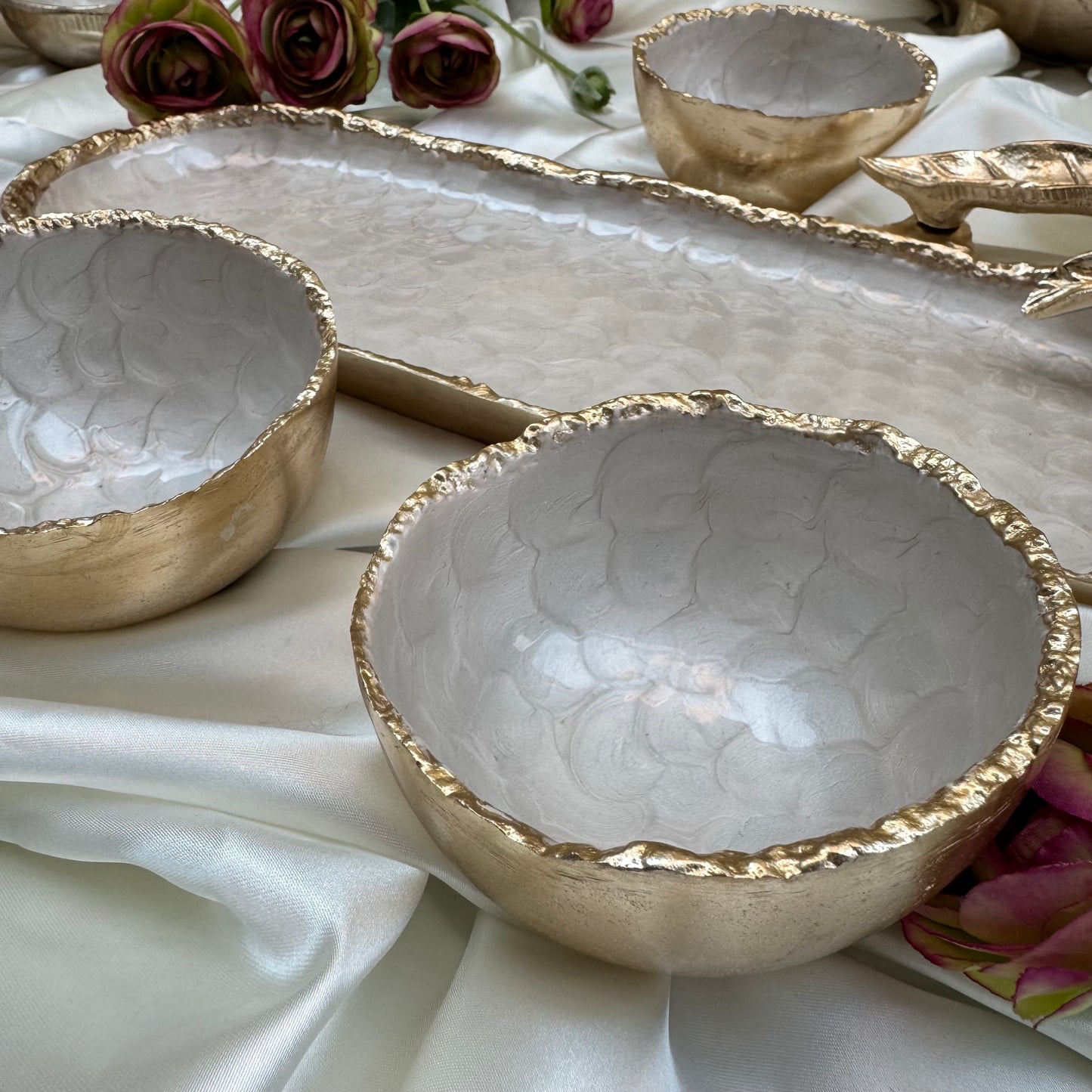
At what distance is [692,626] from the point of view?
608 millimetres

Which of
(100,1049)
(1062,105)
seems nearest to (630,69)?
(1062,105)

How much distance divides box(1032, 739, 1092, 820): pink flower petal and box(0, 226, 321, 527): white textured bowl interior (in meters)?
0.46

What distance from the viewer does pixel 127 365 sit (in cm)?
79

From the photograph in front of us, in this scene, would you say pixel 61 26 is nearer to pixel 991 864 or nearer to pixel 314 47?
pixel 314 47

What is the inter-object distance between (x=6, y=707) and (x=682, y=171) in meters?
0.67

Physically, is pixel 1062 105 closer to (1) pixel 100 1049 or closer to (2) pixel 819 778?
(2) pixel 819 778

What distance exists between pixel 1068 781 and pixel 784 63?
82 cm

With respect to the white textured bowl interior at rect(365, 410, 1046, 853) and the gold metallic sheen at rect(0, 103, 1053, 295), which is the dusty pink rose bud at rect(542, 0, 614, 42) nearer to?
the gold metallic sheen at rect(0, 103, 1053, 295)

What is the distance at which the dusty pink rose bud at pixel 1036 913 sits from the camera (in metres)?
0.39

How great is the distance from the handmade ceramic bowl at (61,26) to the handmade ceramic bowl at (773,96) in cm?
54

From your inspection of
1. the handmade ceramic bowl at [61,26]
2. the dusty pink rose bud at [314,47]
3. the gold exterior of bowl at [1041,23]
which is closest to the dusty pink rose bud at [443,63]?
the dusty pink rose bud at [314,47]

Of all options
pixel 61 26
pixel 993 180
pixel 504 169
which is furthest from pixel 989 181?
pixel 61 26

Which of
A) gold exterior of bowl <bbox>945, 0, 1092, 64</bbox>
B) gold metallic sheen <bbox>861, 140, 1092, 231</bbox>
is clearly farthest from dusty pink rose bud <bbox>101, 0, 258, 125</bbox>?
gold exterior of bowl <bbox>945, 0, 1092, 64</bbox>

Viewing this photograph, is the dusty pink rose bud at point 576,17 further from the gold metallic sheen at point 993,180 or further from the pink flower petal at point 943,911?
the pink flower petal at point 943,911
